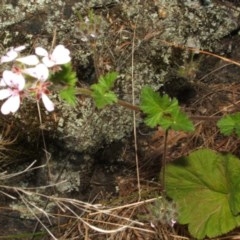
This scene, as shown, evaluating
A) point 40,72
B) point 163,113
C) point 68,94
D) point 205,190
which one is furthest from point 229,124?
point 40,72

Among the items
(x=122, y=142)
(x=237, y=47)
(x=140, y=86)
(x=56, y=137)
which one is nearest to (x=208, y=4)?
(x=237, y=47)

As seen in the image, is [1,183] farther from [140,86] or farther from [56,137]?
[140,86]

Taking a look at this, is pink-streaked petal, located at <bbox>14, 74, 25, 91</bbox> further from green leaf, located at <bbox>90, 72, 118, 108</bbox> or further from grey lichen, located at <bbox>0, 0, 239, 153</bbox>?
grey lichen, located at <bbox>0, 0, 239, 153</bbox>

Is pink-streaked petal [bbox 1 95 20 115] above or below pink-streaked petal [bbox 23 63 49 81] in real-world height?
below

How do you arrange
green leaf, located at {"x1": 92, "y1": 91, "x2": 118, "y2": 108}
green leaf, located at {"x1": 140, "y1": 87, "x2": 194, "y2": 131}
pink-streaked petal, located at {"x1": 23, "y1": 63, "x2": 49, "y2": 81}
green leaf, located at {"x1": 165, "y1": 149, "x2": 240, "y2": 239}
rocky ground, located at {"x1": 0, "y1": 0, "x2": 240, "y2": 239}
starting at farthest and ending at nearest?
rocky ground, located at {"x1": 0, "y1": 0, "x2": 240, "y2": 239}
green leaf, located at {"x1": 165, "y1": 149, "x2": 240, "y2": 239}
green leaf, located at {"x1": 140, "y1": 87, "x2": 194, "y2": 131}
green leaf, located at {"x1": 92, "y1": 91, "x2": 118, "y2": 108}
pink-streaked petal, located at {"x1": 23, "y1": 63, "x2": 49, "y2": 81}

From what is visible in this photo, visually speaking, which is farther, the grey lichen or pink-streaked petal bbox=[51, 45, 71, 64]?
the grey lichen

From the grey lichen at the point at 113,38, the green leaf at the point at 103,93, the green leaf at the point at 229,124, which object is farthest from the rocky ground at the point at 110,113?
the green leaf at the point at 103,93

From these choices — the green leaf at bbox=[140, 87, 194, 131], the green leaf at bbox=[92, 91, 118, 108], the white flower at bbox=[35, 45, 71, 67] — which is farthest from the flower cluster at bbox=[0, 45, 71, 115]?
the green leaf at bbox=[140, 87, 194, 131]

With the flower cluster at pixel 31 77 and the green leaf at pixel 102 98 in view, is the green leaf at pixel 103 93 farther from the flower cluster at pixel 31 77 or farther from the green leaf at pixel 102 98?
the flower cluster at pixel 31 77

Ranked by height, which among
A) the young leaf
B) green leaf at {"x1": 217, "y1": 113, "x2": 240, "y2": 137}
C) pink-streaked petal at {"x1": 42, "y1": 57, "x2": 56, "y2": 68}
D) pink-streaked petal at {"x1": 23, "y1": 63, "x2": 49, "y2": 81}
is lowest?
green leaf at {"x1": 217, "y1": 113, "x2": 240, "y2": 137}
